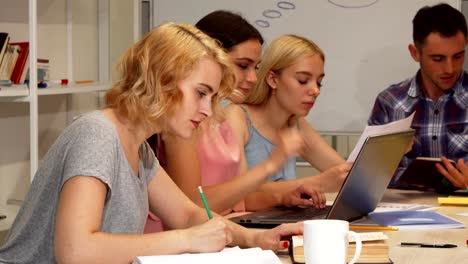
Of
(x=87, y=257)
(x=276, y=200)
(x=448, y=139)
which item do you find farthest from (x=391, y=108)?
(x=87, y=257)

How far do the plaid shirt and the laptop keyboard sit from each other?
3.52 ft

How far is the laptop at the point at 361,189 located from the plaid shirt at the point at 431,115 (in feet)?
3.37

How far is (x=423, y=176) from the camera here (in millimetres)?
2799

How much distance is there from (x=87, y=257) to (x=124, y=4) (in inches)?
110

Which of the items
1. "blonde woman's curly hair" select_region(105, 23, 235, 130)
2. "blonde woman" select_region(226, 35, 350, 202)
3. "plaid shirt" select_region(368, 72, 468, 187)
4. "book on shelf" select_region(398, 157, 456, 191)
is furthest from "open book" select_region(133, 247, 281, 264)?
"plaid shirt" select_region(368, 72, 468, 187)

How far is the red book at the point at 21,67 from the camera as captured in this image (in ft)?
10.9

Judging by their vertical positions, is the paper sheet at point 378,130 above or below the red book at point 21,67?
below

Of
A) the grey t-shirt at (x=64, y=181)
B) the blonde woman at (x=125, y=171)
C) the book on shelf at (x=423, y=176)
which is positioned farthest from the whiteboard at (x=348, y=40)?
the grey t-shirt at (x=64, y=181)

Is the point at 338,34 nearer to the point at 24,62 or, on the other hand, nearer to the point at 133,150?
the point at 24,62

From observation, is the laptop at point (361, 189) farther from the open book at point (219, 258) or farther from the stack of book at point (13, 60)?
the stack of book at point (13, 60)

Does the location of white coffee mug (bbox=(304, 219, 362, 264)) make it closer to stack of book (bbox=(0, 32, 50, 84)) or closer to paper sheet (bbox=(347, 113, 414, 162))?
paper sheet (bbox=(347, 113, 414, 162))

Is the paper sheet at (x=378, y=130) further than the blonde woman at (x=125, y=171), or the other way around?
the paper sheet at (x=378, y=130)

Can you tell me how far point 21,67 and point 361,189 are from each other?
5.81 ft

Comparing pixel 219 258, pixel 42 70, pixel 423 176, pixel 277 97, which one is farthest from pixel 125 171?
pixel 42 70
